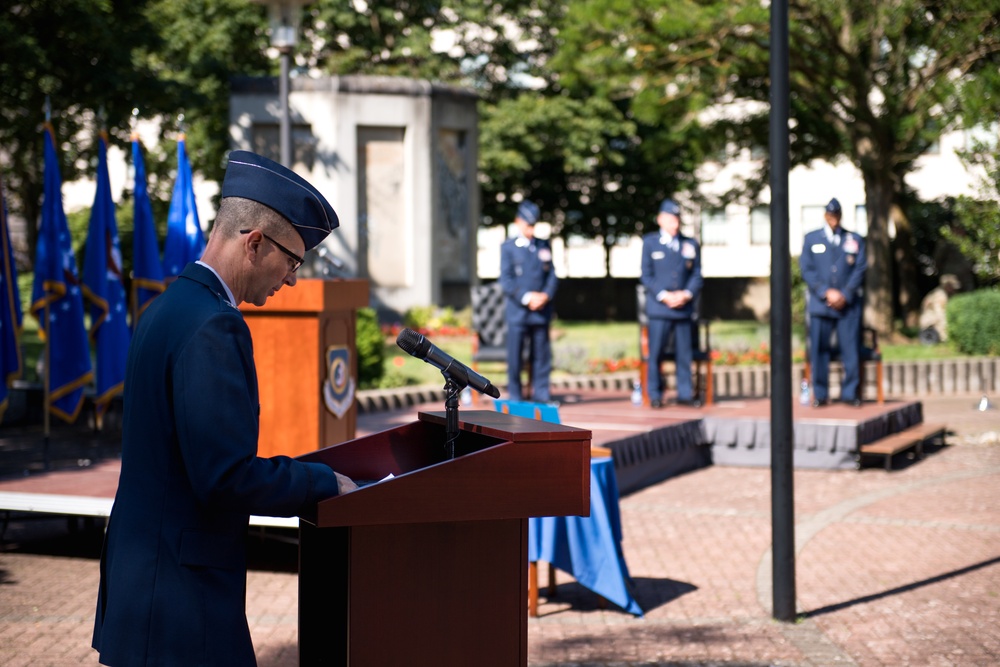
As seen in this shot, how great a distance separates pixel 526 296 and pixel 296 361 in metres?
5.32

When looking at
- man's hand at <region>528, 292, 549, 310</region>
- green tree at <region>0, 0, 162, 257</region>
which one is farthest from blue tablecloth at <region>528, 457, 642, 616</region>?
green tree at <region>0, 0, 162, 257</region>

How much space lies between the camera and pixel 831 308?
1338 centimetres

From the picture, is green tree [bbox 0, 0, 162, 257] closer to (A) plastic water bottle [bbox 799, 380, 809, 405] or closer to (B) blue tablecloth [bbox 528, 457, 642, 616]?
(A) plastic water bottle [bbox 799, 380, 809, 405]

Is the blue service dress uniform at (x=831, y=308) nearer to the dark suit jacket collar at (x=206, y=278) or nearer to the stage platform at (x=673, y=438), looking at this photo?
the stage platform at (x=673, y=438)

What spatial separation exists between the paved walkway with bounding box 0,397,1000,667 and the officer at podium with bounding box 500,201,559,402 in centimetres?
237

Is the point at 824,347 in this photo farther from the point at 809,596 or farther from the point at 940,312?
the point at 940,312

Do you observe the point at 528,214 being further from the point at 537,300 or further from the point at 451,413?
the point at 451,413

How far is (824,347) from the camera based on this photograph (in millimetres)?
13562

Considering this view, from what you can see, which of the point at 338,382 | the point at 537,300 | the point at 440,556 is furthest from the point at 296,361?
the point at 537,300

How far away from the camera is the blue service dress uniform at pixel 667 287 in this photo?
13.3m

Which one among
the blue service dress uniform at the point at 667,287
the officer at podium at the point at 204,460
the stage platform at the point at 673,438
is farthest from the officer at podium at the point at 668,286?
the officer at podium at the point at 204,460

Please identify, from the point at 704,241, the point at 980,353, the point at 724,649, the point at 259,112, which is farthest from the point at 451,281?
the point at 704,241

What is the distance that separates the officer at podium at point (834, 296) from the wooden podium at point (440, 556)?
34.5 ft

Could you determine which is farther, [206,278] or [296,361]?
[296,361]
